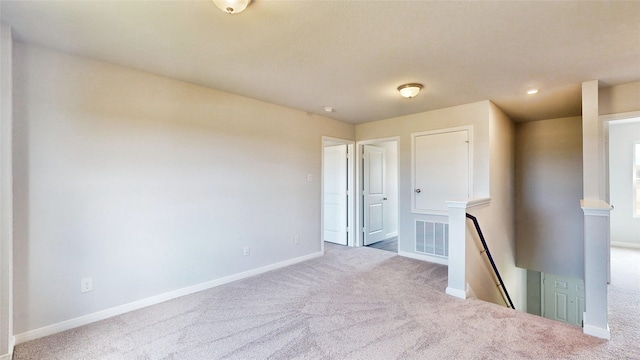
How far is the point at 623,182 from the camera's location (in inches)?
214

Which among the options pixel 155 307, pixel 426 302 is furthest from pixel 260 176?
pixel 426 302

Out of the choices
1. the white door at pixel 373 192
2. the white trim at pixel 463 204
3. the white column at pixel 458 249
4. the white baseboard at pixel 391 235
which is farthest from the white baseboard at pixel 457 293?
the white baseboard at pixel 391 235

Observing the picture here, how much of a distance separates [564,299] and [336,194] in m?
4.58

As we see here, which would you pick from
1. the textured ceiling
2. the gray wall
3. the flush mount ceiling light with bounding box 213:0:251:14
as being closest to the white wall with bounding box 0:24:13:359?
the textured ceiling

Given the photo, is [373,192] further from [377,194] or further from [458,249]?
[458,249]

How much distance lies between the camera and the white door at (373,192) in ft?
17.5

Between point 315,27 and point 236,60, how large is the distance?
36.0 inches

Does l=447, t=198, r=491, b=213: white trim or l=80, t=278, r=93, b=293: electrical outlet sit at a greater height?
l=447, t=198, r=491, b=213: white trim

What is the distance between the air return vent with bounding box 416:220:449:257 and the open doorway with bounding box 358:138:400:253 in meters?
0.63

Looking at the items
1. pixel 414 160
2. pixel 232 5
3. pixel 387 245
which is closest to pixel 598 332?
pixel 414 160

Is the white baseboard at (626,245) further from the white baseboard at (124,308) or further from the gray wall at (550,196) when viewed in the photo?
the white baseboard at (124,308)

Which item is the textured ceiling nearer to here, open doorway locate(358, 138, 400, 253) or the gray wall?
the gray wall

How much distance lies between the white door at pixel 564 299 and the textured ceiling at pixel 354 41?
3687 millimetres

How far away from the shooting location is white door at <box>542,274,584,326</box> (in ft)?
16.0
